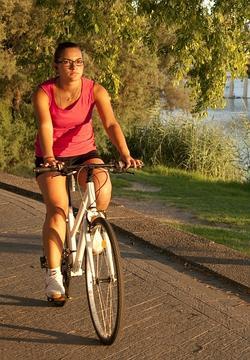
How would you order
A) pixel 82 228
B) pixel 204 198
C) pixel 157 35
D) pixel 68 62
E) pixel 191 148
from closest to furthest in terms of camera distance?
pixel 82 228 → pixel 68 62 → pixel 157 35 → pixel 204 198 → pixel 191 148

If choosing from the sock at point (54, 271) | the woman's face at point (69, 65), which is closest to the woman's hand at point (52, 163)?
the woman's face at point (69, 65)

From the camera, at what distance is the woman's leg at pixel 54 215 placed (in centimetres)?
411

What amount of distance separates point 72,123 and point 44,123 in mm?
263

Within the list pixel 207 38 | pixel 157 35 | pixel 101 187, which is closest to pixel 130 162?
pixel 101 187

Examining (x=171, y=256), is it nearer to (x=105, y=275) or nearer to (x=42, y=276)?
(x=42, y=276)

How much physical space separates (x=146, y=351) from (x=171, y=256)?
2069mm

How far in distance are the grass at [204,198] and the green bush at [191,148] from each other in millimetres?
1073

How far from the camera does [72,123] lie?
4188mm

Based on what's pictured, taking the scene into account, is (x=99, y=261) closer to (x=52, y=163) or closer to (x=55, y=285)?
(x=55, y=285)

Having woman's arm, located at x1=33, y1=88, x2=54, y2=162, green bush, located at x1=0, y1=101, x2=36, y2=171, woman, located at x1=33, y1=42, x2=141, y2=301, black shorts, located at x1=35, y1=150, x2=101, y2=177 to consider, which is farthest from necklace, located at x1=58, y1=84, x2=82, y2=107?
green bush, located at x1=0, y1=101, x2=36, y2=171

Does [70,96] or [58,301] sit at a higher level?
[70,96]

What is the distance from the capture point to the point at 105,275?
378cm

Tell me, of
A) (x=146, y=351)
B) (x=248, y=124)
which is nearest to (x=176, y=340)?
(x=146, y=351)

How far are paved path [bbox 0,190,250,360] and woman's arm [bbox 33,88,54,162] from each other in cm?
113
